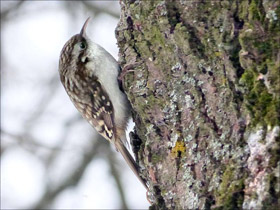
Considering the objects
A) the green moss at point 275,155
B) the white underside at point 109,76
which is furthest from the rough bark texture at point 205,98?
the white underside at point 109,76

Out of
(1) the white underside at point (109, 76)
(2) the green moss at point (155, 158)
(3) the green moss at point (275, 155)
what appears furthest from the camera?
(1) the white underside at point (109, 76)

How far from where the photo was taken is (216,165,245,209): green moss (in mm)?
1827

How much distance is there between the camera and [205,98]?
6.86ft

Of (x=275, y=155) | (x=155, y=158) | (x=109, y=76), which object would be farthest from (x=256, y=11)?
(x=109, y=76)

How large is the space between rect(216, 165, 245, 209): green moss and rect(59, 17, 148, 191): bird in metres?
1.03

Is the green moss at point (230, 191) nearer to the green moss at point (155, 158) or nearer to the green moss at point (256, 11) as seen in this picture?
the green moss at point (155, 158)

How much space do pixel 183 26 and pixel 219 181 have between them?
562mm

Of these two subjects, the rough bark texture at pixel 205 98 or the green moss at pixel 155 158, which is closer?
the rough bark texture at pixel 205 98

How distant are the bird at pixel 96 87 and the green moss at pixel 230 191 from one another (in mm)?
1028

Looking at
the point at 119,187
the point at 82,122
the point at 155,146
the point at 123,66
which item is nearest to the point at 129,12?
the point at 123,66

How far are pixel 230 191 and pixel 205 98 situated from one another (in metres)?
0.36

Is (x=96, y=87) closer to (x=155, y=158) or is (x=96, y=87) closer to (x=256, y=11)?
(x=155, y=158)

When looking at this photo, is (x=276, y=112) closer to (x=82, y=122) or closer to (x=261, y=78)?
(x=261, y=78)

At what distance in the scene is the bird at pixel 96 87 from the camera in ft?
9.68
